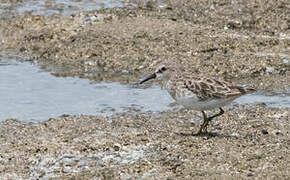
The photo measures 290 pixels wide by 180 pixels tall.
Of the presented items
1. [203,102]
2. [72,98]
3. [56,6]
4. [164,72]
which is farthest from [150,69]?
[56,6]

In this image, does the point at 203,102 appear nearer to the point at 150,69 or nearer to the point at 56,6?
the point at 150,69

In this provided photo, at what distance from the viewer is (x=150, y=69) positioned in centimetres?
1138

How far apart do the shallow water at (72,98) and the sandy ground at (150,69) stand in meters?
0.32

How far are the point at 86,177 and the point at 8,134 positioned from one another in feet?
6.80

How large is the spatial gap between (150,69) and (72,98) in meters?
1.69

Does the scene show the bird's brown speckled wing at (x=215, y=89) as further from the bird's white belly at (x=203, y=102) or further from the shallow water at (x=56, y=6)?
the shallow water at (x=56, y=6)

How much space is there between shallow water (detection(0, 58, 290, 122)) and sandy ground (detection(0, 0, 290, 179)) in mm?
322

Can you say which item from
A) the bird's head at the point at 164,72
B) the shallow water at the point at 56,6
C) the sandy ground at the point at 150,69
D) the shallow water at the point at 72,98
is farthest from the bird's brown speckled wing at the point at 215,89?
the shallow water at the point at 56,6

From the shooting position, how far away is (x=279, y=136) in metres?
8.18

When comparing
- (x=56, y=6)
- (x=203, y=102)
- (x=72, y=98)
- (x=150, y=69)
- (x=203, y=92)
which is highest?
(x=56, y=6)

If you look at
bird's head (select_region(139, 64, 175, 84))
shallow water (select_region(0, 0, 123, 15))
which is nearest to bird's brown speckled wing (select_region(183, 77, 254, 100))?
bird's head (select_region(139, 64, 175, 84))

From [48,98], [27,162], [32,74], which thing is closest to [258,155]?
[27,162]

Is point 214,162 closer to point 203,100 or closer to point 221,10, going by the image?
point 203,100

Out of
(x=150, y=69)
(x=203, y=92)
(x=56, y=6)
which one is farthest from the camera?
(x=56, y=6)
